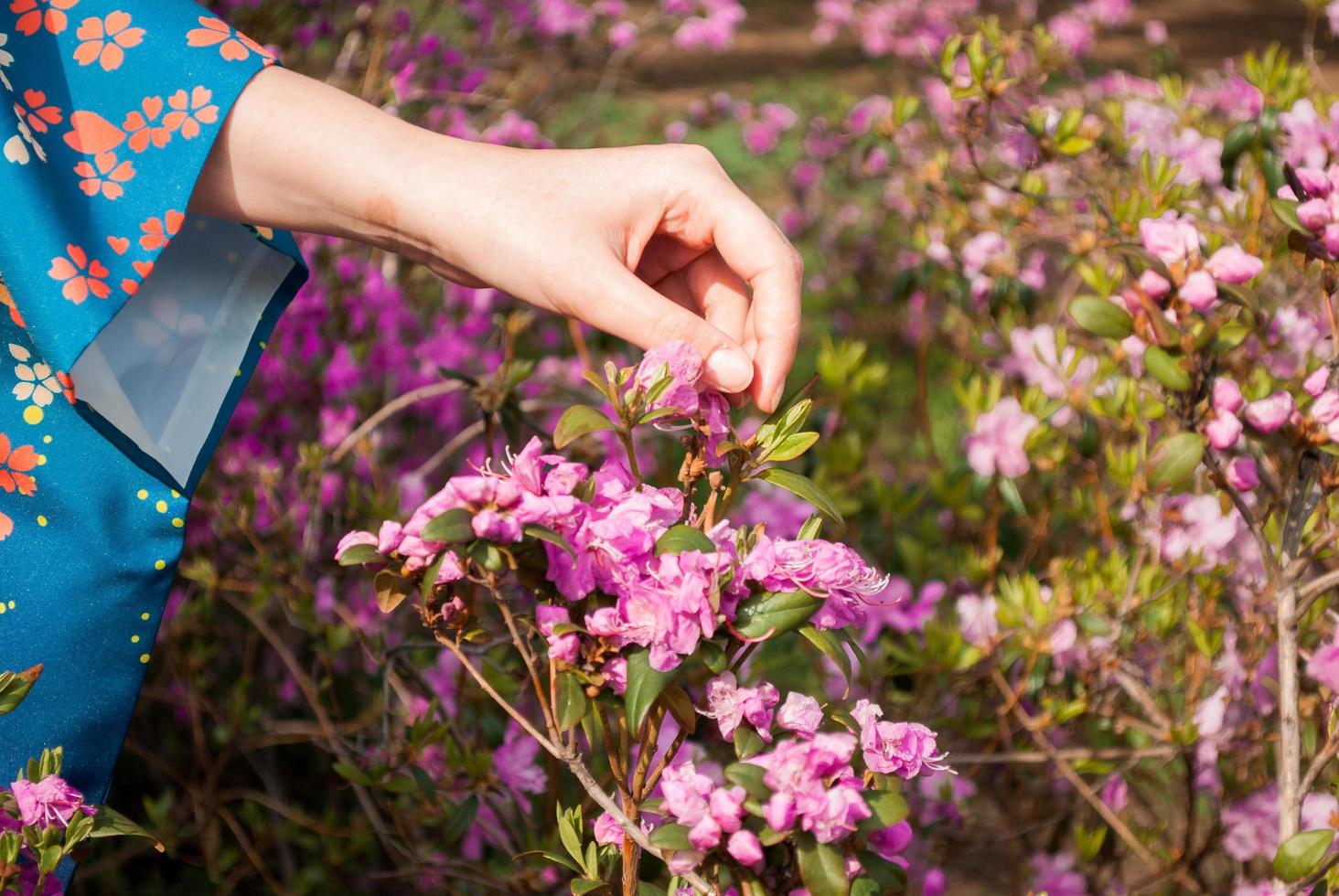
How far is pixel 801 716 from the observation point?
95 cm

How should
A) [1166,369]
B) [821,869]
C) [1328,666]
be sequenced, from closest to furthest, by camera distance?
[821,869]
[1166,369]
[1328,666]

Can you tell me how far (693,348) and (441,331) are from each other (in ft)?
7.17

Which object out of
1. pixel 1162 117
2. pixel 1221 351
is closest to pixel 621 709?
pixel 1221 351

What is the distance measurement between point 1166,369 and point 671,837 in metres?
0.60

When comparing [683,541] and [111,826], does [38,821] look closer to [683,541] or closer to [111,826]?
[111,826]

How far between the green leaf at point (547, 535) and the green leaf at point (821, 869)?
10.7 inches

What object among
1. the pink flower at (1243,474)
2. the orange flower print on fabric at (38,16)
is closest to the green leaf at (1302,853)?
the pink flower at (1243,474)

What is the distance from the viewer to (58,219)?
1.17 meters

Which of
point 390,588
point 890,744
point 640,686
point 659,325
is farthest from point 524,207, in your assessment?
point 890,744

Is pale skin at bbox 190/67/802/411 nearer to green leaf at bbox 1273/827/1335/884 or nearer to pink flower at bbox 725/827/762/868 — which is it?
pink flower at bbox 725/827/762/868

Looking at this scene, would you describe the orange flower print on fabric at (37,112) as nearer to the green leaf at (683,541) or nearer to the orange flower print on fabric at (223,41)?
the orange flower print on fabric at (223,41)

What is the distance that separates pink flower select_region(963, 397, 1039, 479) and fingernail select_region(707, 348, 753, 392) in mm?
999

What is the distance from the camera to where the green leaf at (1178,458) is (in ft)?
3.55

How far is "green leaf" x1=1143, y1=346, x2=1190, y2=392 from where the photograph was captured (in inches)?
42.3
